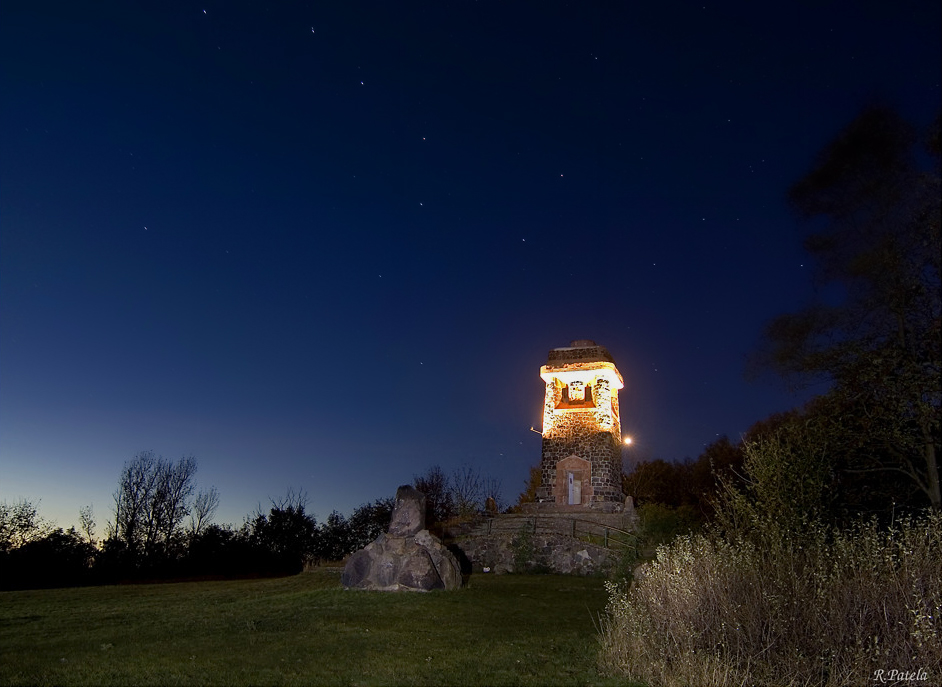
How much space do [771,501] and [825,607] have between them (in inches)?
152

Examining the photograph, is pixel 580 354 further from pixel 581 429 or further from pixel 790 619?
pixel 790 619

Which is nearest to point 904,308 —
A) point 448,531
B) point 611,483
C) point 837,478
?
point 837,478

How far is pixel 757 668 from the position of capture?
25.0ft

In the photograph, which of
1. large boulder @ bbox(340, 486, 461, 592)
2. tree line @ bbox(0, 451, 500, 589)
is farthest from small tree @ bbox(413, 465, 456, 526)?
large boulder @ bbox(340, 486, 461, 592)

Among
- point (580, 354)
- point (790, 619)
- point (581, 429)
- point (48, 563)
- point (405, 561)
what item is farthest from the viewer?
point (580, 354)

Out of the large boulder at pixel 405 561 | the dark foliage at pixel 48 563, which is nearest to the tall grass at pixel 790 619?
the large boulder at pixel 405 561

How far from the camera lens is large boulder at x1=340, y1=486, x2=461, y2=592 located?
58.8 ft

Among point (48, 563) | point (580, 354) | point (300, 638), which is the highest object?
point (580, 354)

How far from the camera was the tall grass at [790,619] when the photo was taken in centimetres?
732

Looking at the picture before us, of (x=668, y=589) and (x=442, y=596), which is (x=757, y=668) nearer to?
(x=668, y=589)

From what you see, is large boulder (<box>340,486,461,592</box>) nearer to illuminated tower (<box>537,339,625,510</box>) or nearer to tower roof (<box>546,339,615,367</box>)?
illuminated tower (<box>537,339,625,510</box>)

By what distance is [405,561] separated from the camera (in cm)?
1812

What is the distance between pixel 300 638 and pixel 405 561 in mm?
6933

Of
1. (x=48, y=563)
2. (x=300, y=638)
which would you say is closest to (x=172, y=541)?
(x=48, y=563)
